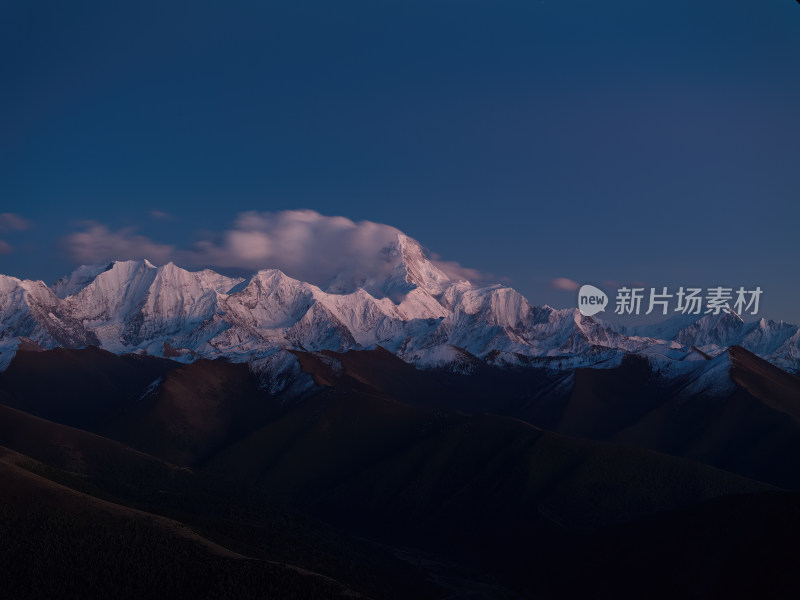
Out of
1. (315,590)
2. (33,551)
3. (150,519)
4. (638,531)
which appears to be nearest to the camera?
(315,590)

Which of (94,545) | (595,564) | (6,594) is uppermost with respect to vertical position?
(595,564)

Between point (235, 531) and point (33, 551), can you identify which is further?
point (235, 531)

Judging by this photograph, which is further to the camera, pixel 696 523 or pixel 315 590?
pixel 696 523

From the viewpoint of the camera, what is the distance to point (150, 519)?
6614 inches

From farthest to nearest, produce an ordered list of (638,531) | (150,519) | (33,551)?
(638,531) < (150,519) < (33,551)

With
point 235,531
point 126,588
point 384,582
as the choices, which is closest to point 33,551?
point 126,588

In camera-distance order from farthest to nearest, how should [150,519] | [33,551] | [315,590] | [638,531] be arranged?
[638,531] < [150,519] < [33,551] < [315,590]

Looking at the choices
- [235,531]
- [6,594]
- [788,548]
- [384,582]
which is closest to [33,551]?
[6,594]

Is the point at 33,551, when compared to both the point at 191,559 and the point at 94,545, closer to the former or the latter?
the point at 94,545

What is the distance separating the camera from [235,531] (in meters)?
190

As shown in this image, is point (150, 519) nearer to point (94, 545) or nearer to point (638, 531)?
point (94, 545)

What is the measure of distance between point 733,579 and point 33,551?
115724 millimetres

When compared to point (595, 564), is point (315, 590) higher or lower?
lower

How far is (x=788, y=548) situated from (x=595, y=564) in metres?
52.6
